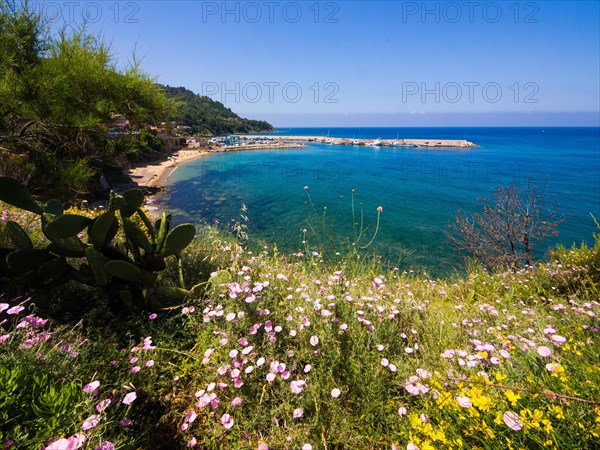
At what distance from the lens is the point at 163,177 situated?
115ft

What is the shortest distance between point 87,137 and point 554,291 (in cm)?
1130

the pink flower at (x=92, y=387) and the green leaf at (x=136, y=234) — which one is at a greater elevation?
the green leaf at (x=136, y=234)

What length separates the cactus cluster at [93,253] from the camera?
2541 mm

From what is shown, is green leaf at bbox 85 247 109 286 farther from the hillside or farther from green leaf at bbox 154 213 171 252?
the hillside

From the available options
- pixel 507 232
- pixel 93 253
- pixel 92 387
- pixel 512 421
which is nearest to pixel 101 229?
pixel 93 253

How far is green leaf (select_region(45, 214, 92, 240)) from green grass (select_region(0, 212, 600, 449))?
0.61m

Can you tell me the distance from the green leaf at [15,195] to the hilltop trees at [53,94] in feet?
14.4

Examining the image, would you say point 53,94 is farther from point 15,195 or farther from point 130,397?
point 130,397

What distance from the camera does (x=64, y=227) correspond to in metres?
2.45

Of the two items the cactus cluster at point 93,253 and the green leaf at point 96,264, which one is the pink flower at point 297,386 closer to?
the cactus cluster at point 93,253

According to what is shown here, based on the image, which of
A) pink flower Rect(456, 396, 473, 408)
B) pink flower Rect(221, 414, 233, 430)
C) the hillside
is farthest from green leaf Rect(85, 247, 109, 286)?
the hillside

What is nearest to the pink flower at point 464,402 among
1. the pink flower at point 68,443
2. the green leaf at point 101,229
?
the pink flower at point 68,443

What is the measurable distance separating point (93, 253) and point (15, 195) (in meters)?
1.23

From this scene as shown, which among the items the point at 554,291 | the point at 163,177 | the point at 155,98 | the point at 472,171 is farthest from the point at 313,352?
the point at 472,171
